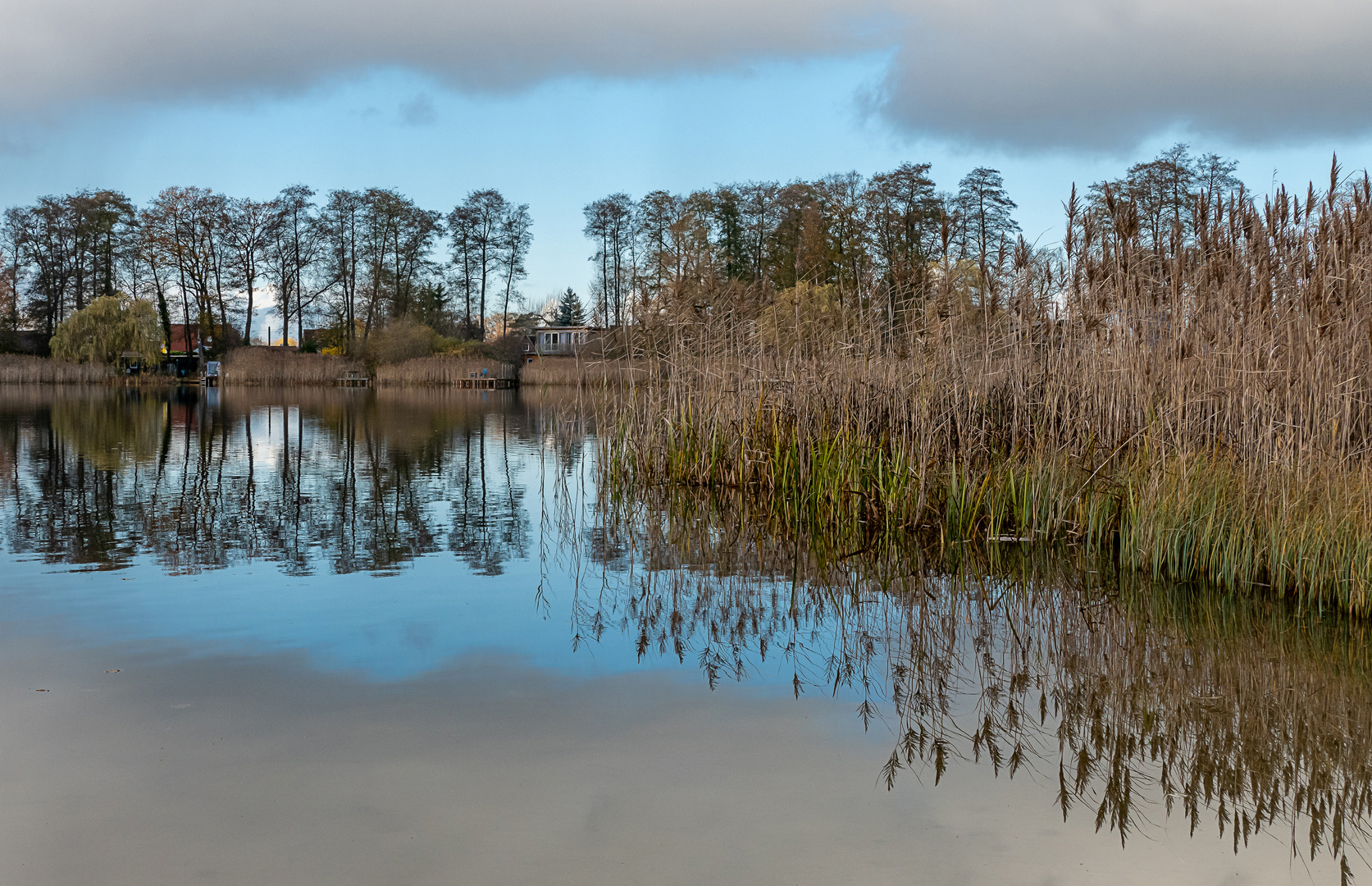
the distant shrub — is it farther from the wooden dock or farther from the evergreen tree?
the evergreen tree

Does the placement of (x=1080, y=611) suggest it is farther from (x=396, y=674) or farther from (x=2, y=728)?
(x=2, y=728)

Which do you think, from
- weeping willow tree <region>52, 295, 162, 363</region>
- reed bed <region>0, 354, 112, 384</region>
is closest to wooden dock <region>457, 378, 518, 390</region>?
weeping willow tree <region>52, 295, 162, 363</region>

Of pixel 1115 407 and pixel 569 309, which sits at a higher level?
pixel 569 309

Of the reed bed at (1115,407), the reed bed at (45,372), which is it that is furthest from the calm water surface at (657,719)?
the reed bed at (45,372)

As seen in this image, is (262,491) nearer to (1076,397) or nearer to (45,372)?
(1076,397)

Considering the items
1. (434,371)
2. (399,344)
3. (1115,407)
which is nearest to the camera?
(1115,407)

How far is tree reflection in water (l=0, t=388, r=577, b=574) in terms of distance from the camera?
A: 7.01 m

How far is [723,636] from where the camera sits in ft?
15.7

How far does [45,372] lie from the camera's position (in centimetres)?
4112

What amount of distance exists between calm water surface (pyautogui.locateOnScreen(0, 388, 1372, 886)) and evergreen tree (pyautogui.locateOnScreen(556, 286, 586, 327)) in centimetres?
5958

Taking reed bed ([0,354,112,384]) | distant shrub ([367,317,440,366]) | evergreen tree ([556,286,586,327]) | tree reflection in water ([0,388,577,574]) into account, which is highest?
evergreen tree ([556,286,586,327])

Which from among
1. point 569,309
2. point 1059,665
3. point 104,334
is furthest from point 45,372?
point 1059,665

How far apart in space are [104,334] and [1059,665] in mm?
45208

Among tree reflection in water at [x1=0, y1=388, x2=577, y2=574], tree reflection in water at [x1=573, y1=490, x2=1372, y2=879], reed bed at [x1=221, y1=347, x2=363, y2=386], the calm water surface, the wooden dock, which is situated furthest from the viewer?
reed bed at [x1=221, y1=347, x2=363, y2=386]
